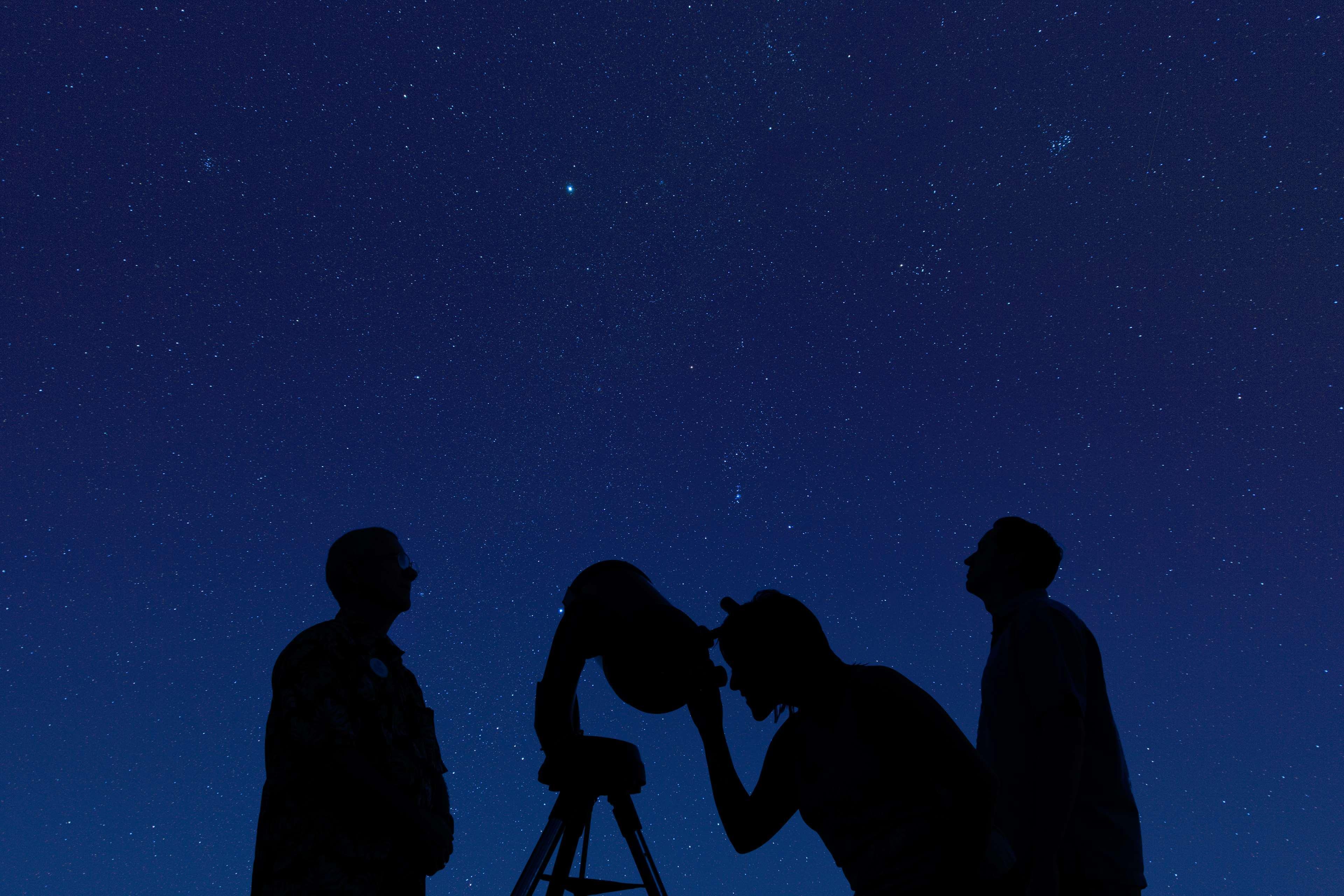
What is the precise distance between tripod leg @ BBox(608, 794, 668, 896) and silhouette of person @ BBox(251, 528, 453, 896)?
50 cm

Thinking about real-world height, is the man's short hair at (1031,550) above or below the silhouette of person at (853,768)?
above

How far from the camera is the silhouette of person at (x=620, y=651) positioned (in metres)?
2.77

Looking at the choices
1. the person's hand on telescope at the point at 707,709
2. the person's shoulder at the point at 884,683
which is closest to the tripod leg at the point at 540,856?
the person's hand on telescope at the point at 707,709

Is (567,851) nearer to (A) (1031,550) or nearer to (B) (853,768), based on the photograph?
(B) (853,768)

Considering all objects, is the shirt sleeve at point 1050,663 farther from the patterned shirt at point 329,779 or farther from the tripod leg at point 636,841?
the patterned shirt at point 329,779

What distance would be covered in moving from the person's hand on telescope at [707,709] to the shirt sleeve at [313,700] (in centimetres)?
95

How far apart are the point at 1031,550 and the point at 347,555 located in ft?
7.63

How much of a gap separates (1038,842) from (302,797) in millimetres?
2009

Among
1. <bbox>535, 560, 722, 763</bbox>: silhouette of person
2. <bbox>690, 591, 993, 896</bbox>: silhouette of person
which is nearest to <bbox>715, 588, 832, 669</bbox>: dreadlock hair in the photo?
<bbox>690, 591, 993, 896</bbox>: silhouette of person

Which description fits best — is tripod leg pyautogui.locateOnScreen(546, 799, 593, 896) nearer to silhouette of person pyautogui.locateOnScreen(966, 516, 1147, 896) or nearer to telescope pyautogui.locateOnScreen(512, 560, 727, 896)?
telescope pyautogui.locateOnScreen(512, 560, 727, 896)

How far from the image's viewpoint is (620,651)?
2.84m

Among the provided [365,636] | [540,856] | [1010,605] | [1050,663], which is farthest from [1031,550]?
[365,636]

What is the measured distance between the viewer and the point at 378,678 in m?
2.71

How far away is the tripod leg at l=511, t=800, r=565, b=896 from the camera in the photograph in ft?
8.02
